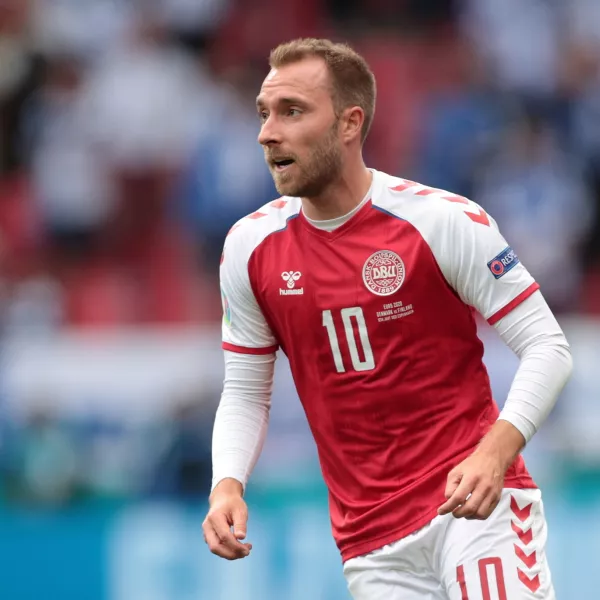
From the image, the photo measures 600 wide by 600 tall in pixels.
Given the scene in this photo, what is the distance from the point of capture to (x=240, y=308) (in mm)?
4695

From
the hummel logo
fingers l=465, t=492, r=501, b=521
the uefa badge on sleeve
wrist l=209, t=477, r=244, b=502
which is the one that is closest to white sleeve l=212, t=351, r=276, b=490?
wrist l=209, t=477, r=244, b=502

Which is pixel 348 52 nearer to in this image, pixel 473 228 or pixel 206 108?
pixel 473 228

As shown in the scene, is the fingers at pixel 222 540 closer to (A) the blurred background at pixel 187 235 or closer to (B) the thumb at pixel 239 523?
(B) the thumb at pixel 239 523

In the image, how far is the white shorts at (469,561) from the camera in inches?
167

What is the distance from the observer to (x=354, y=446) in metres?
4.53

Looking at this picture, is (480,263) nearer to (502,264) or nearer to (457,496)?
(502,264)

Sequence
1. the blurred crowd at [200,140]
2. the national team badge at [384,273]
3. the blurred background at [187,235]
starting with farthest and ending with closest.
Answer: the blurred crowd at [200,140]
the blurred background at [187,235]
the national team badge at [384,273]

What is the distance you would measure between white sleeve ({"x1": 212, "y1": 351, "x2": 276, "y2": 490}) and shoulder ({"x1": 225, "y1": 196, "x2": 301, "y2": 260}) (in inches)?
15.0

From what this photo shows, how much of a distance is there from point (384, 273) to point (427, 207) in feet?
0.82

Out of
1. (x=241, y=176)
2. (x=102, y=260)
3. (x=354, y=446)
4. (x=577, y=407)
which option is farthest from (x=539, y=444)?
(x=354, y=446)

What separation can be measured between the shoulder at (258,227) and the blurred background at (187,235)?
3486mm

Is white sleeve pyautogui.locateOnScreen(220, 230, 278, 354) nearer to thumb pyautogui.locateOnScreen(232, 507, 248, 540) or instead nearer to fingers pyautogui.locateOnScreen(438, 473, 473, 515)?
thumb pyautogui.locateOnScreen(232, 507, 248, 540)

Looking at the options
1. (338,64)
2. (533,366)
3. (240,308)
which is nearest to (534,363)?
(533,366)

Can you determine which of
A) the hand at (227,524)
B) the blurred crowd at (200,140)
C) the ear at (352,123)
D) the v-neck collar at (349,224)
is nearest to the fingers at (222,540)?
the hand at (227,524)
